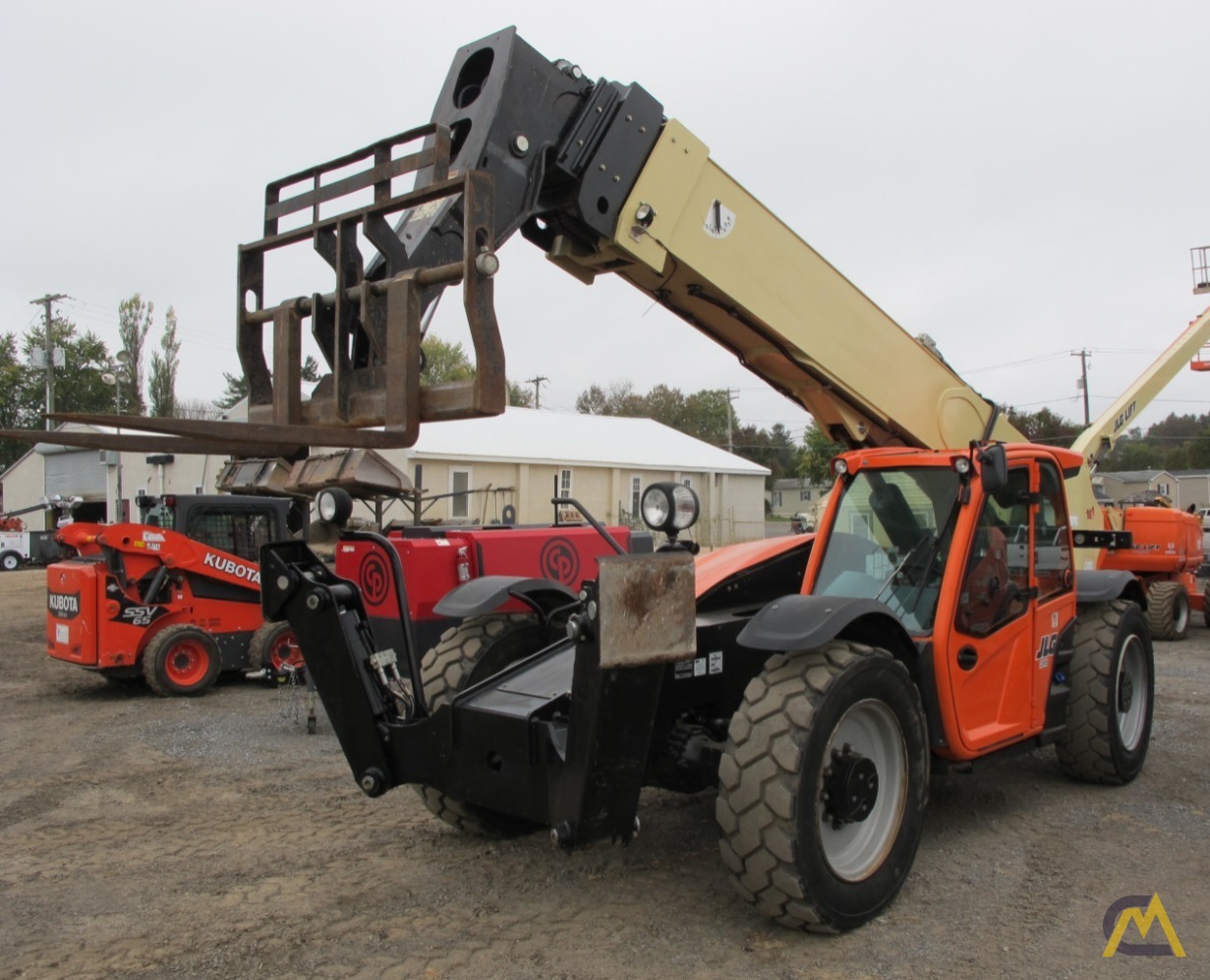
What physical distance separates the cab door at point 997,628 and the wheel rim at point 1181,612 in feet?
29.1

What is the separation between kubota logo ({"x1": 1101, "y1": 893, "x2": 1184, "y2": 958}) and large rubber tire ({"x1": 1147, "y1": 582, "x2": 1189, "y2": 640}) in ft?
30.8

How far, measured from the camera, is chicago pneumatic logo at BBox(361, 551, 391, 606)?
8.87m

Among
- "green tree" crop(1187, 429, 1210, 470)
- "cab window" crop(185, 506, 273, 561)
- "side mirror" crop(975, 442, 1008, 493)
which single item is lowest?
"cab window" crop(185, 506, 273, 561)

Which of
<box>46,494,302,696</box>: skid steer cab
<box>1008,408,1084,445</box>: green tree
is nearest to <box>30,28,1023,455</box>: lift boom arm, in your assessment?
<box>46,494,302,696</box>: skid steer cab

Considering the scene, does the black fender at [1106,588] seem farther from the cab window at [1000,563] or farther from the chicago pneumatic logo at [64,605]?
the chicago pneumatic logo at [64,605]

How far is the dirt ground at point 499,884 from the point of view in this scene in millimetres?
3631

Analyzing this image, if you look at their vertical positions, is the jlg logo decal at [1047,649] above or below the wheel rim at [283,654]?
above

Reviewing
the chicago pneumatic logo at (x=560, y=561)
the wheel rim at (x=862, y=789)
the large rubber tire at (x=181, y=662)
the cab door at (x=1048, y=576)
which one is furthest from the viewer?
the chicago pneumatic logo at (x=560, y=561)

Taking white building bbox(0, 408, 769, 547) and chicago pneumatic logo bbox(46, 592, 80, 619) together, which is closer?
chicago pneumatic logo bbox(46, 592, 80, 619)

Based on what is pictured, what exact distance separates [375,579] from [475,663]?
14.3 ft

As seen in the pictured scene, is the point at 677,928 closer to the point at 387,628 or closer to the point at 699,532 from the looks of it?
the point at 387,628

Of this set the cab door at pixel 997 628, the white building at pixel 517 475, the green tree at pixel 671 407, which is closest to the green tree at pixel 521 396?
the green tree at pixel 671 407

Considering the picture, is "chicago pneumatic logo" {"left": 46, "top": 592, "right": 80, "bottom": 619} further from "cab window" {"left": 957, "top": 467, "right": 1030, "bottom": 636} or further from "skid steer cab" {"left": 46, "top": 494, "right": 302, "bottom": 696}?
"cab window" {"left": 957, "top": 467, "right": 1030, "bottom": 636}

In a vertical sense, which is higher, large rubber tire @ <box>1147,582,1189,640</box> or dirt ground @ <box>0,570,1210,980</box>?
large rubber tire @ <box>1147,582,1189,640</box>
